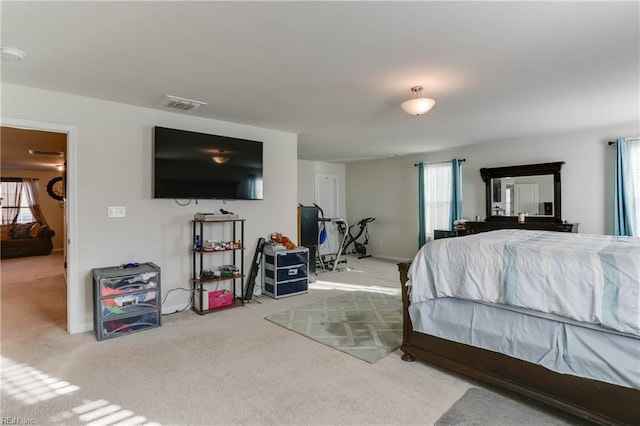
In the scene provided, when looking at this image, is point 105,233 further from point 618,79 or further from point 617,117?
point 617,117

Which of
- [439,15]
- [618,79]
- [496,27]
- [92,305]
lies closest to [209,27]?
[439,15]

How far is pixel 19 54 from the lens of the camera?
240 cm

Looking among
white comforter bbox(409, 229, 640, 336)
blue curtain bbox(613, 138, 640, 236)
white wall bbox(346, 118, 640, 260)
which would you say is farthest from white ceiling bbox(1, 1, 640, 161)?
white comforter bbox(409, 229, 640, 336)

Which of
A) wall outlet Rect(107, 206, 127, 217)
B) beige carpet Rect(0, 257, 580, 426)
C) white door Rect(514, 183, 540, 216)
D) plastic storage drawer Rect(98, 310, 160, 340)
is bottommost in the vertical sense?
beige carpet Rect(0, 257, 580, 426)

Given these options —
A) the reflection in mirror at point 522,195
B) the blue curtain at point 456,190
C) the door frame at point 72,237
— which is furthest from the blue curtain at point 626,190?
the door frame at point 72,237

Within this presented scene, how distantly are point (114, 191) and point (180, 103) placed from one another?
1164 mm

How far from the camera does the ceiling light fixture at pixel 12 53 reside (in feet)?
7.63

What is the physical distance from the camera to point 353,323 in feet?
11.6

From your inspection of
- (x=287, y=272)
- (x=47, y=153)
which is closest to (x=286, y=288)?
(x=287, y=272)

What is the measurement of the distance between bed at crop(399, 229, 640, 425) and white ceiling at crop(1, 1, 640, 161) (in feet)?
4.54

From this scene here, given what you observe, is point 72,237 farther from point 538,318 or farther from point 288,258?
point 538,318

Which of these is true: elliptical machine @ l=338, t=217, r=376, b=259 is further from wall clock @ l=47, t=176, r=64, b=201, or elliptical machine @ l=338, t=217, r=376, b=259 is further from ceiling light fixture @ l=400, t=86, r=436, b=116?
wall clock @ l=47, t=176, r=64, b=201

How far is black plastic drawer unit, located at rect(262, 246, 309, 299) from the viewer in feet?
14.7

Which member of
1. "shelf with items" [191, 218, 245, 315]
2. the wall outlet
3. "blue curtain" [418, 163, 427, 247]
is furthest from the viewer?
"blue curtain" [418, 163, 427, 247]
